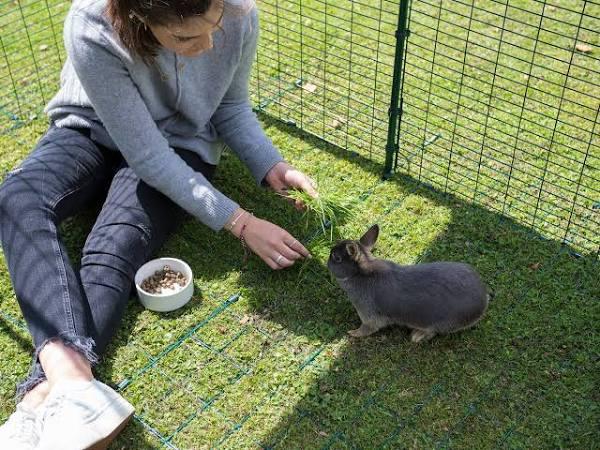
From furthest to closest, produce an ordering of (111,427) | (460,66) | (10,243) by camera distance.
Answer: (460,66), (10,243), (111,427)

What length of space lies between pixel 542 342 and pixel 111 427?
2.09 metres

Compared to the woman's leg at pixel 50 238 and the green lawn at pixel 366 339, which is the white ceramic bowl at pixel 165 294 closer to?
the green lawn at pixel 366 339

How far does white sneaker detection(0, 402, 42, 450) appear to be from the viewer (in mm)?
3186

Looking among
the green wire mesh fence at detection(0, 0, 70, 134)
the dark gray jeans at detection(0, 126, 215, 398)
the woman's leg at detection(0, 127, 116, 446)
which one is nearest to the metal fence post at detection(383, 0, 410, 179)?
the dark gray jeans at detection(0, 126, 215, 398)

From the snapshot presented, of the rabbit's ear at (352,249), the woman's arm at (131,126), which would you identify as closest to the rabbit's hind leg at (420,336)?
the rabbit's ear at (352,249)

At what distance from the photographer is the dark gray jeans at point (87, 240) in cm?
352

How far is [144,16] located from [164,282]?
1426 mm

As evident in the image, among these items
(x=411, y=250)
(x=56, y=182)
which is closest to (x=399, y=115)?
(x=411, y=250)

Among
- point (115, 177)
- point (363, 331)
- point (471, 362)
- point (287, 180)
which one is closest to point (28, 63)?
point (115, 177)

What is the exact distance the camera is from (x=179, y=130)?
4289mm

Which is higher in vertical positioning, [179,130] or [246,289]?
[179,130]

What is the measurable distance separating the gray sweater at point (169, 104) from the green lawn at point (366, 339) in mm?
442

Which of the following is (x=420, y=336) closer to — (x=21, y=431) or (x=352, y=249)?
(x=352, y=249)

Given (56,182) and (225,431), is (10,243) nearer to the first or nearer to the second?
(56,182)
